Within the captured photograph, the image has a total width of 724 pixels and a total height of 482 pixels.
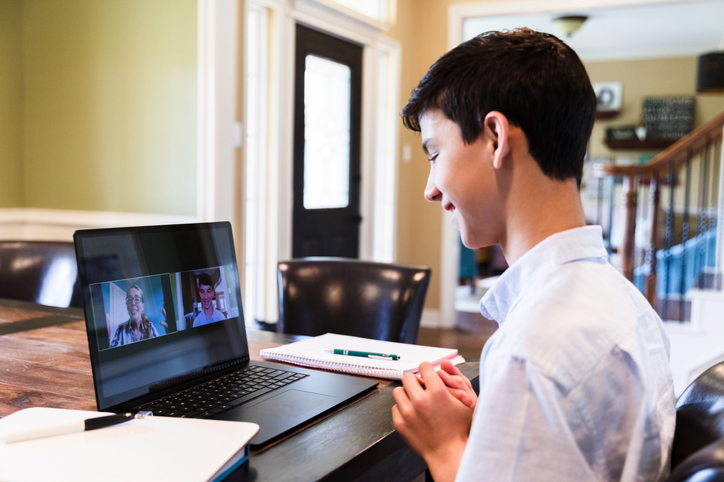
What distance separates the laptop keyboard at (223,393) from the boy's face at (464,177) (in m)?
0.40

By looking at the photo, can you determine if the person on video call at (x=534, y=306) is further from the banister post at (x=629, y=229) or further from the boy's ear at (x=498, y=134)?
the banister post at (x=629, y=229)

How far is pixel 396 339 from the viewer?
1.70 m

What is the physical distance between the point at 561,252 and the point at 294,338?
2.75 feet

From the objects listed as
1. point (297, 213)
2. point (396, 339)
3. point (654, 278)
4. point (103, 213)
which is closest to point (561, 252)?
point (396, 339)

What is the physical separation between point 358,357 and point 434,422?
41 cm

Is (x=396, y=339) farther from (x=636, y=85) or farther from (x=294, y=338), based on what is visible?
(x=636, y=85)

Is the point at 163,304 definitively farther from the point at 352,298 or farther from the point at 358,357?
the point at 352,298

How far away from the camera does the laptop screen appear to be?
86 centimetres

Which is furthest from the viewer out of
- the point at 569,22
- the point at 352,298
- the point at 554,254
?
the point at 569,22

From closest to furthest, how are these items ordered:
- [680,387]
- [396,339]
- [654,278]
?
[396,339]
[680,387]
[654,278]

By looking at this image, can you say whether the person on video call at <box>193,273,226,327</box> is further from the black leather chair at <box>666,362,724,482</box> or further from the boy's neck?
the black leather chair at <box>666,362,724,482</box>

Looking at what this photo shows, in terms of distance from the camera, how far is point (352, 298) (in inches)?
70.9

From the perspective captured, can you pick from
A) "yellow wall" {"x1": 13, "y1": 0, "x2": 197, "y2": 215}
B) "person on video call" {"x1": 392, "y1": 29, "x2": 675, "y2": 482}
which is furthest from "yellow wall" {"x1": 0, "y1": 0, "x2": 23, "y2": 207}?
"person on video call" {"x1": 392, "y1": 29, "x2": 675, "y2": 482}

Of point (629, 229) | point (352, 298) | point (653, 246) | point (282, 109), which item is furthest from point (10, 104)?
point (653, 246)
